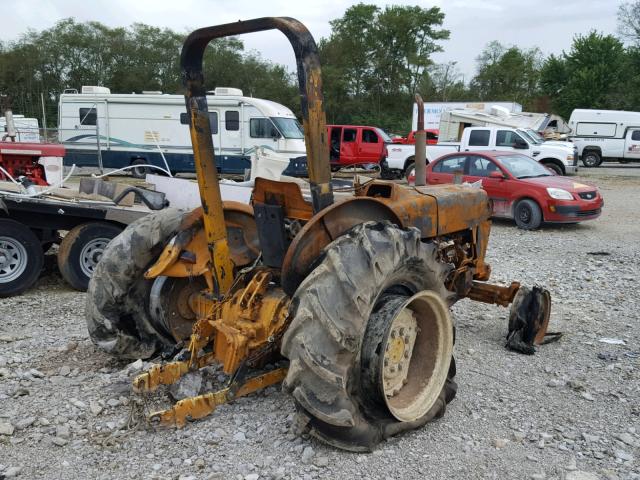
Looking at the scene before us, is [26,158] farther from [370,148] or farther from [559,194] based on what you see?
[370,148]

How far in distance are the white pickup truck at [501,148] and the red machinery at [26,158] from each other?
464 inches

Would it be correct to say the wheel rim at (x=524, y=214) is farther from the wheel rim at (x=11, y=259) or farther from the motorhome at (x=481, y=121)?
the motorhome at (x=481, y=121)

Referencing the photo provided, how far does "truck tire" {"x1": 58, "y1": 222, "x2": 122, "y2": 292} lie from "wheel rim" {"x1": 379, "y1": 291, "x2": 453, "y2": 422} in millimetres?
4368

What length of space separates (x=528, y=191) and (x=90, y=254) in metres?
8.36

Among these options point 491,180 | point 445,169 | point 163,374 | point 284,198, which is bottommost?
point 163,374

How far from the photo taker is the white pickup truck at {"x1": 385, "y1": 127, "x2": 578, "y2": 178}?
18.8m

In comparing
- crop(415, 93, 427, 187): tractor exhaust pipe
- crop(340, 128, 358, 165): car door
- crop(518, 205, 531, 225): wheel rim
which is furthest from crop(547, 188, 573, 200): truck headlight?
crop(340, 128, 358, 165): car door

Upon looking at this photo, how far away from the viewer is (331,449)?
311 cm

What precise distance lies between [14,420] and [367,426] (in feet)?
6.61

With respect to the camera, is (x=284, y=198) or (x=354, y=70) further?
(x=354, y=70)

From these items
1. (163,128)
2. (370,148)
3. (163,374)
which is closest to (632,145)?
(370,148)

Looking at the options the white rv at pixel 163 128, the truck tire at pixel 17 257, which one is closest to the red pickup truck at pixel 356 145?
the white rv at pixel 163 128

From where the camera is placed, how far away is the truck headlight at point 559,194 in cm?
1152

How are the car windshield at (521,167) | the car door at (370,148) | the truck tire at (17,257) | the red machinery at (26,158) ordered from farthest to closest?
1. the car door at (370,148)
2. the car windshield at (521,167)
3. the red machinery at (26,158)
4. the truck tire at (17,257)
